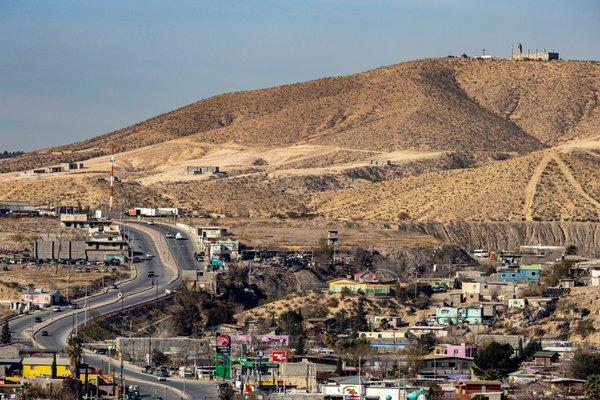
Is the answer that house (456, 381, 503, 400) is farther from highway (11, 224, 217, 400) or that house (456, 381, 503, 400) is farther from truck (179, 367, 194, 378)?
truck (179, 367, 194, 378)

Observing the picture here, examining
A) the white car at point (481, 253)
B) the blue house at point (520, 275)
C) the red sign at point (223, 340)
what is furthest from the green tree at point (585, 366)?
the white car at point (481, 253)

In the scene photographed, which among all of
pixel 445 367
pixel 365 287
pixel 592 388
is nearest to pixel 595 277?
pixel 365 287

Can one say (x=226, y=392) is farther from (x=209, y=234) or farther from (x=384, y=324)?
(x=209, y=234)

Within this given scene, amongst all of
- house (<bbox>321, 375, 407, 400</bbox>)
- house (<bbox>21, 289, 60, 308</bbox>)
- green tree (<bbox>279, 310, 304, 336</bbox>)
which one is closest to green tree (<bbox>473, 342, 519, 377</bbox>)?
house (<bbox>321, 375, 407, 400</bbox>)

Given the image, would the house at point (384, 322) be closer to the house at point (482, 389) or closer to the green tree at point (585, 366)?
Result: the green tree at point (585, 366)

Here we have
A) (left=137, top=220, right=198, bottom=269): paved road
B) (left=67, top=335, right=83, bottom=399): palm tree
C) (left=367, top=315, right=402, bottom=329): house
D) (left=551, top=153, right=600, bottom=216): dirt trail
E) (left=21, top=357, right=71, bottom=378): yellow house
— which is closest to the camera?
(left=67, top=335, right=83, bottom=399): palm tree

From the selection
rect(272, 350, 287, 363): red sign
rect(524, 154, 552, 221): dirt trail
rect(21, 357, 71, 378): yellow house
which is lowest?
rect(21, 357, 71, 378): yellow house
